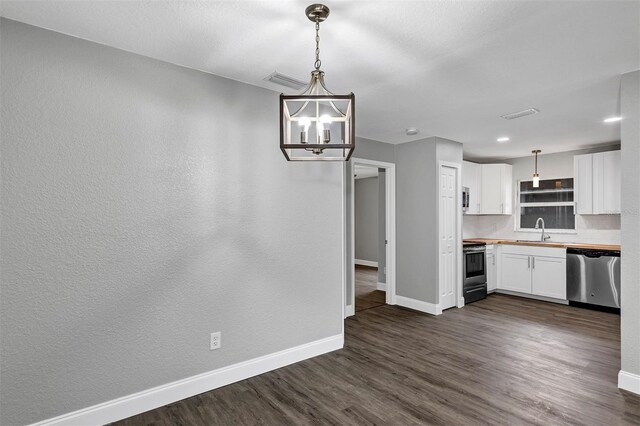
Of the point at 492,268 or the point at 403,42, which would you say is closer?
the point at 403,42

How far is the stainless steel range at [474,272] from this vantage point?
17.6 ft

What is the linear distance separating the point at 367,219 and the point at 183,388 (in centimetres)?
763

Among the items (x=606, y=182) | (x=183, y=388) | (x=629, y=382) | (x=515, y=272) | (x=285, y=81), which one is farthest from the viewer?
(x=515, y=272)

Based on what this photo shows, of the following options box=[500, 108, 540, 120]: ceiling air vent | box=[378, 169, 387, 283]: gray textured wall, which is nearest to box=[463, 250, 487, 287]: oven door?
box=[378, 169, 387, 283]: gray textured wall

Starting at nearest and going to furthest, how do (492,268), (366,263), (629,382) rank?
(629,382) → (492,268) → (366,263)

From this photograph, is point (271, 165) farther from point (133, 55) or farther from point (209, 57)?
point (133, 55)

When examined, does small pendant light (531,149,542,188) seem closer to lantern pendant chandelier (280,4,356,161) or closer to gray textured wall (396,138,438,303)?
gray textured wall (396,138,438,303)

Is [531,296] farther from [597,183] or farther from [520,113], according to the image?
[520,113]

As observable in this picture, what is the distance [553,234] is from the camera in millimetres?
6188

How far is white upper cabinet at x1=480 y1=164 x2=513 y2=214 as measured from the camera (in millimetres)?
6355

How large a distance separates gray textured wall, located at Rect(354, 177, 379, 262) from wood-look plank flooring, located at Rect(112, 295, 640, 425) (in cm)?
514

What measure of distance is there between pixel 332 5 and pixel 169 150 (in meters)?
1.58

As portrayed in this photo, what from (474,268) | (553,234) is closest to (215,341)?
(474,268)

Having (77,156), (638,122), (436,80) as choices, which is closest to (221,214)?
(77,156)
